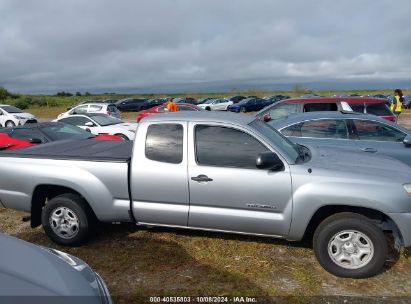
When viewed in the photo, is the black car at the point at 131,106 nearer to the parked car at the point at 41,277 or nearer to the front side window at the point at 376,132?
the front side window at the point at 376,132

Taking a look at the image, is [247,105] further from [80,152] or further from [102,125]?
[80,152]

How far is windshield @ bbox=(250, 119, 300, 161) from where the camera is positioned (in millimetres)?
3692

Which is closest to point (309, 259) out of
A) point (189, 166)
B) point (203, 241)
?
point (203, 241)

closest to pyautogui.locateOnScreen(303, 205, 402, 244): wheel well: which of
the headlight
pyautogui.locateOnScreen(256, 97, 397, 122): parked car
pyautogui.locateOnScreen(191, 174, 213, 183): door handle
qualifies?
the headlight

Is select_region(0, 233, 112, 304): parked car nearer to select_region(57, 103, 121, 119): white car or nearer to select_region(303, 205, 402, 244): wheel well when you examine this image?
select_region(303, 205, 402, 244): wheel well

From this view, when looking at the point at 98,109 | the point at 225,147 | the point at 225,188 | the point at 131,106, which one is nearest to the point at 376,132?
the point at 225,147

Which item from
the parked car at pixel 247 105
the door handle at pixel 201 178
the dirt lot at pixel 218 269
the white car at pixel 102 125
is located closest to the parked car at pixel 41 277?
the dirt lot at pixel 218 269

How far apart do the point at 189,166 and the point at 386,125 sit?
13.9 ft

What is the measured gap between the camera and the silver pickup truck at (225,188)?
335 centimetres

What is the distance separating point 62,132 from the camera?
26.6ft

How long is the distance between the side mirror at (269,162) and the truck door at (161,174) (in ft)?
2.74

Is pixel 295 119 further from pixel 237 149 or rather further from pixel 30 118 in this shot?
pixel 30 118

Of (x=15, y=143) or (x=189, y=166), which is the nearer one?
(x=189, y=166)

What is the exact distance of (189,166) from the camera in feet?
12.1
